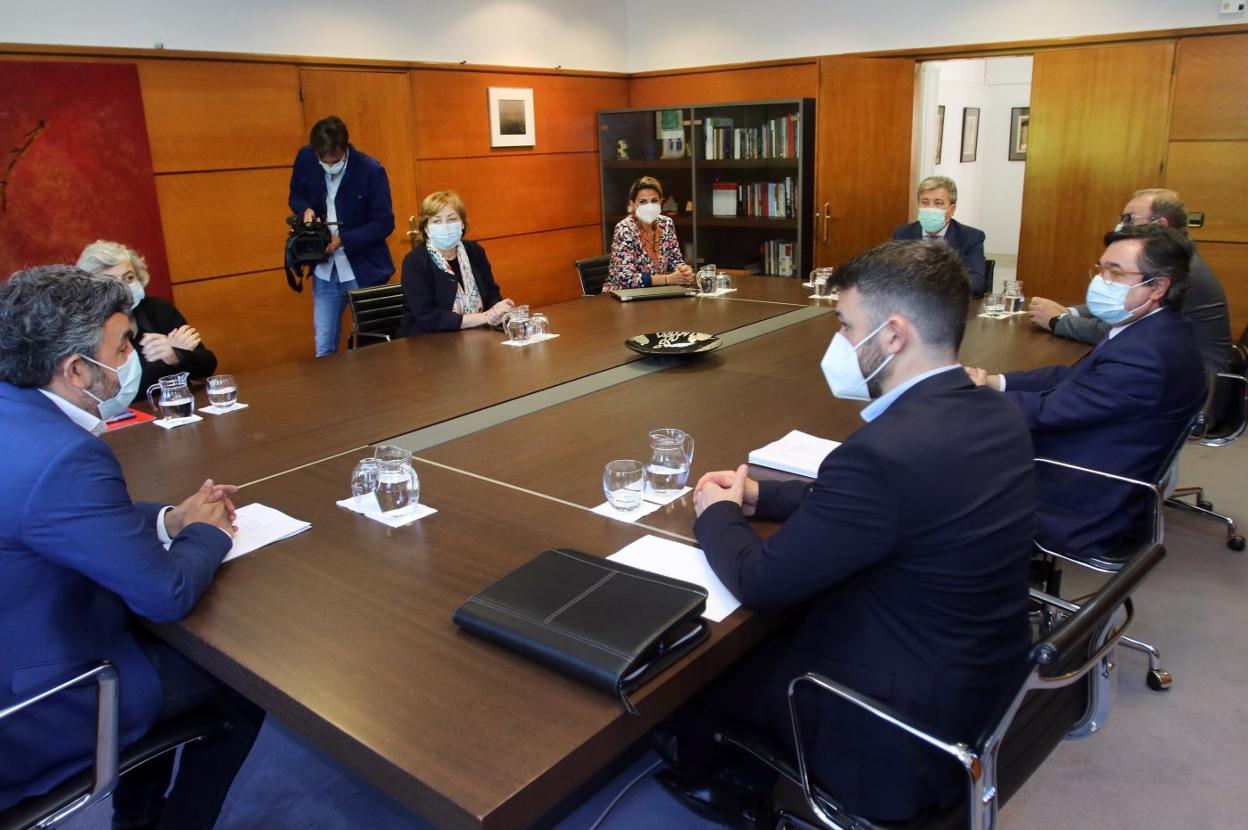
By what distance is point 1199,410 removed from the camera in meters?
2.45

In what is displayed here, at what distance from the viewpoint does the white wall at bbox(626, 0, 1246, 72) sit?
5.70m

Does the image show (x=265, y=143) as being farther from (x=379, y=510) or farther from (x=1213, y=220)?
(x=1213, y=220)

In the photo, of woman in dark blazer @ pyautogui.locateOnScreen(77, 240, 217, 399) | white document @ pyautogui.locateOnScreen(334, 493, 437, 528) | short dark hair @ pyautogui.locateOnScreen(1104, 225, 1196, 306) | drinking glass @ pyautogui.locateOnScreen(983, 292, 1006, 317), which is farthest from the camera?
drinking glass @ pyautogui.locateOnScreen(983, 292, 1006, 317)

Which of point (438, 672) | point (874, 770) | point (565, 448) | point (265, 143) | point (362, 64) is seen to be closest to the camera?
point (438, 672)

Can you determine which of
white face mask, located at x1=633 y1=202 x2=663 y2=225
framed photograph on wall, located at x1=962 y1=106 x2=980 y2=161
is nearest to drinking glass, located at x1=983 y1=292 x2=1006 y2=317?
white face mask, located at x1=633 y1=202 x2=663 y2=225

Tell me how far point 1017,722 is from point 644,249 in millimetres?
4008

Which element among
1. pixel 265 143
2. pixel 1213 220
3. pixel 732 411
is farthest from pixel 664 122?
pixel 732 411

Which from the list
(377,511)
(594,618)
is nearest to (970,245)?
(377,511)

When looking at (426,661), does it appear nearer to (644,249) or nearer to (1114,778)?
(1114,778)

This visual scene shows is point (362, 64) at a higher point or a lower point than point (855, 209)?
higher

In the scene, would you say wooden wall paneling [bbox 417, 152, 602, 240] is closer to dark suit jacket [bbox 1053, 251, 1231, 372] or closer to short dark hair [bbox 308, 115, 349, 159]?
short dark hair [bbox 308, 115, 349, 159]

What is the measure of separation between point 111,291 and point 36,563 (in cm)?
57

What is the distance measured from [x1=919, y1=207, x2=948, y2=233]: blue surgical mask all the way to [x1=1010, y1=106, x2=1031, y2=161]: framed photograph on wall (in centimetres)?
662

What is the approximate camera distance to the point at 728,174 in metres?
7.43
